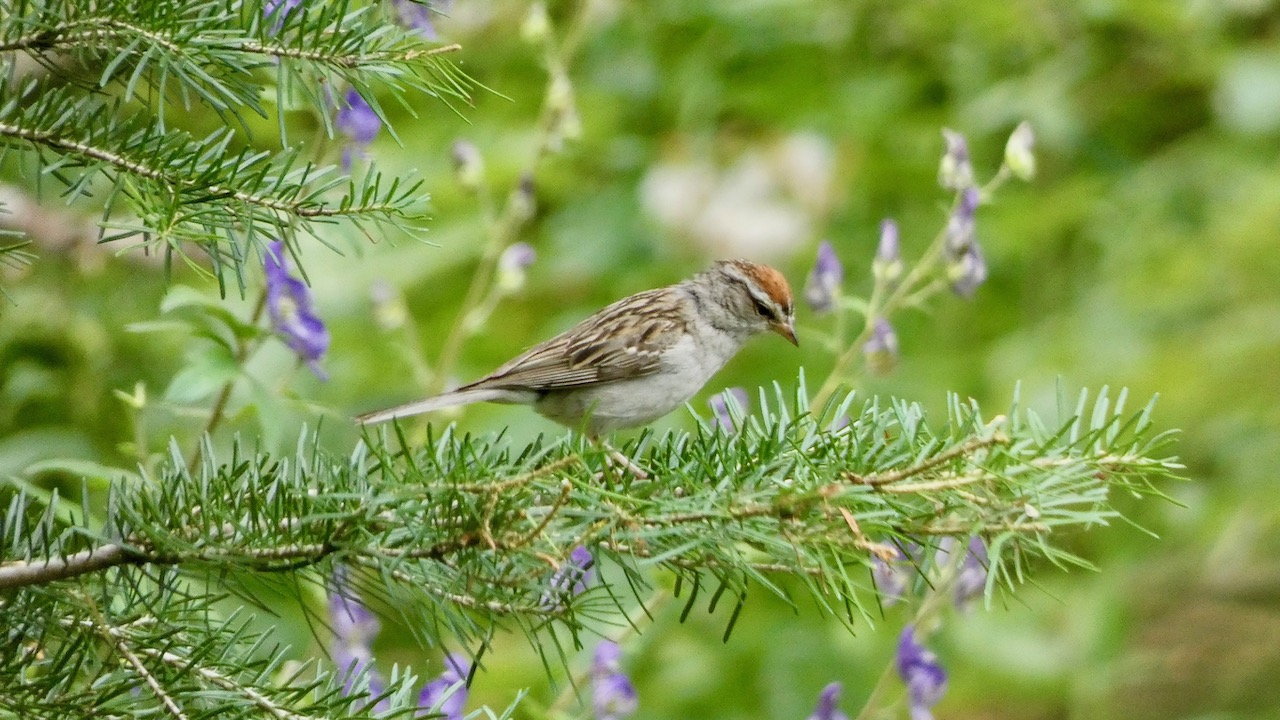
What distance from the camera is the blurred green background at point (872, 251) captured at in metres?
2.73

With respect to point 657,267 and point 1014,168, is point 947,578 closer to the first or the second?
point 1014,168

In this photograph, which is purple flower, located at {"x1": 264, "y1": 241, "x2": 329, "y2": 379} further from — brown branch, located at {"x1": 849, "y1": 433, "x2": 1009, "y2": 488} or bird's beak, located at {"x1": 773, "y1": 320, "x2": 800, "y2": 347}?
bird's beak, located at {"x1": 773, "y1": 320, "x2": 800, "y2": 347}

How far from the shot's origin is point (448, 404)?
2061 millimetres

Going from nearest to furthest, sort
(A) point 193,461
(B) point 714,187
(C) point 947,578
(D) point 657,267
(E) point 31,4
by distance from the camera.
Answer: (E) point 31,4, (A) point 193,461, (C) point 947,578, (D) point 657,267, (B) point 714,187

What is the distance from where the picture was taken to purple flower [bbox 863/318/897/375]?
2.04 meters

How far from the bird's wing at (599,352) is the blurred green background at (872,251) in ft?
0.75

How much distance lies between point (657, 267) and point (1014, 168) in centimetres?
131

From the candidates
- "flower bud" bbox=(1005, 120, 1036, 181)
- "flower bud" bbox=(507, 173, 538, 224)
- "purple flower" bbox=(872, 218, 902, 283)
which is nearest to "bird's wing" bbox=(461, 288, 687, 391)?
"flower bud" bbox=(507, 173, 538, 224)

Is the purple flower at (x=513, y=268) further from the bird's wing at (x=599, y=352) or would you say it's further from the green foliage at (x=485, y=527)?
the green foliage at (x=485, y=527)

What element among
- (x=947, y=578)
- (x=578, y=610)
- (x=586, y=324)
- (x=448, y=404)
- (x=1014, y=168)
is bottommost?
(x=578, y=610)

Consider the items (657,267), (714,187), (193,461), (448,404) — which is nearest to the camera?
(193,461)

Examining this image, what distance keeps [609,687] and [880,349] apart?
0.72 metres

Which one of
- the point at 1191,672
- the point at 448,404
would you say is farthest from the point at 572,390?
the point at 1191,672

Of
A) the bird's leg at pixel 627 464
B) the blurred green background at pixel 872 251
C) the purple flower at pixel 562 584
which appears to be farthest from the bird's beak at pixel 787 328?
the purple flower at pixel 562 584
